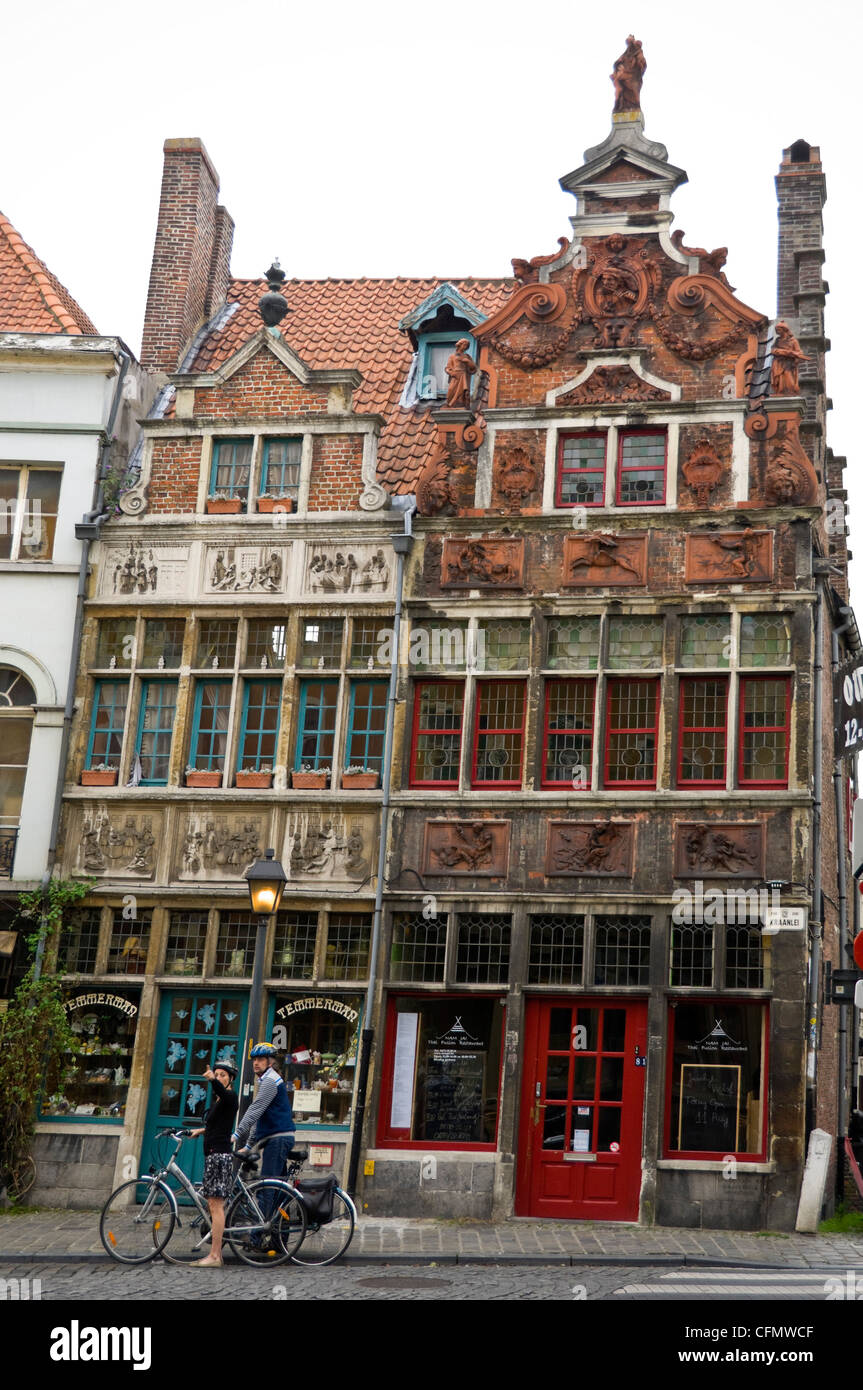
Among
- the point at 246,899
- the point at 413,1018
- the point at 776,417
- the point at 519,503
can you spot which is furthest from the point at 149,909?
the point at 776,417

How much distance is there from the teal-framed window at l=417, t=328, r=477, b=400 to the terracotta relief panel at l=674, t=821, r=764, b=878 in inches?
296

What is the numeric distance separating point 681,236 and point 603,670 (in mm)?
5802

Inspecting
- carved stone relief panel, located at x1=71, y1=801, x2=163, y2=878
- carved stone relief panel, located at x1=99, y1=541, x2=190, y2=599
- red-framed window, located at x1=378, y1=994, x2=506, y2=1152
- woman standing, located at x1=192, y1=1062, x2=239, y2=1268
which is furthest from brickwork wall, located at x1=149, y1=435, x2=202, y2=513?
woman standing, located at x1=192, y1=1062, x2=239, y2=1268

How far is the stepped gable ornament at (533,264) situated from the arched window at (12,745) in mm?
8415

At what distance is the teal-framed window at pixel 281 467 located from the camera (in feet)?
64.0

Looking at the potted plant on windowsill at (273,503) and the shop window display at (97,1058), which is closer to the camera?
the shop window display at (97,1058)

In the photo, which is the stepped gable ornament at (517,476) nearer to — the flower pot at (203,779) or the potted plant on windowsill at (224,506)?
the potted plant on windowsill at (224,506)

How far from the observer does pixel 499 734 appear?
18.2 meters

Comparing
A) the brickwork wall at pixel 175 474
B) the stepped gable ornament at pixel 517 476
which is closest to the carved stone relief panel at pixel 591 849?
the stepped gable ornament at pixel 517 476

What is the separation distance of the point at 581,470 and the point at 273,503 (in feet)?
13.3

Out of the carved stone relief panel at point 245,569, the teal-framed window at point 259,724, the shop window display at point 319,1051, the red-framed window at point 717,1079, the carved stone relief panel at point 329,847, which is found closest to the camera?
the red-framed window at point 717,1079

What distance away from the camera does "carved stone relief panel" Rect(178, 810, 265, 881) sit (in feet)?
60.1

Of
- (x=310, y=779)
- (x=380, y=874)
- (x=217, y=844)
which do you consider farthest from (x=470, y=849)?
(x=217, y=844)

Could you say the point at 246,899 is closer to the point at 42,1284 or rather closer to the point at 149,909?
the point at 149,909
